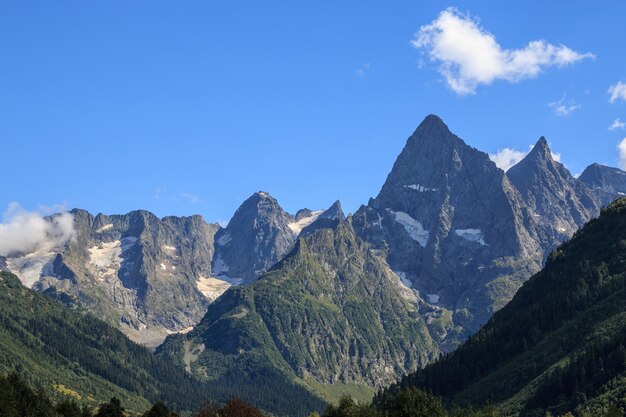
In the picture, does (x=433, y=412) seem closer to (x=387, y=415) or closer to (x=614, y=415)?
(x=387, y=415)

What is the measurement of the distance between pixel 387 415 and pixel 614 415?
50.9 m

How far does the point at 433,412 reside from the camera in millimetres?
197750

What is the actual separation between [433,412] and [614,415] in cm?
4035

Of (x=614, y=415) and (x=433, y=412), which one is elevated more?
(x=433, y=412)

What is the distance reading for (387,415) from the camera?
7864 inches

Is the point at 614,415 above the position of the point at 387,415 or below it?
below

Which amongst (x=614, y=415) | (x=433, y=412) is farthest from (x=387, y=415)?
(x=614, y=415)

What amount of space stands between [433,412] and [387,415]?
1063 centimetres

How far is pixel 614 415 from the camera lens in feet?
636
